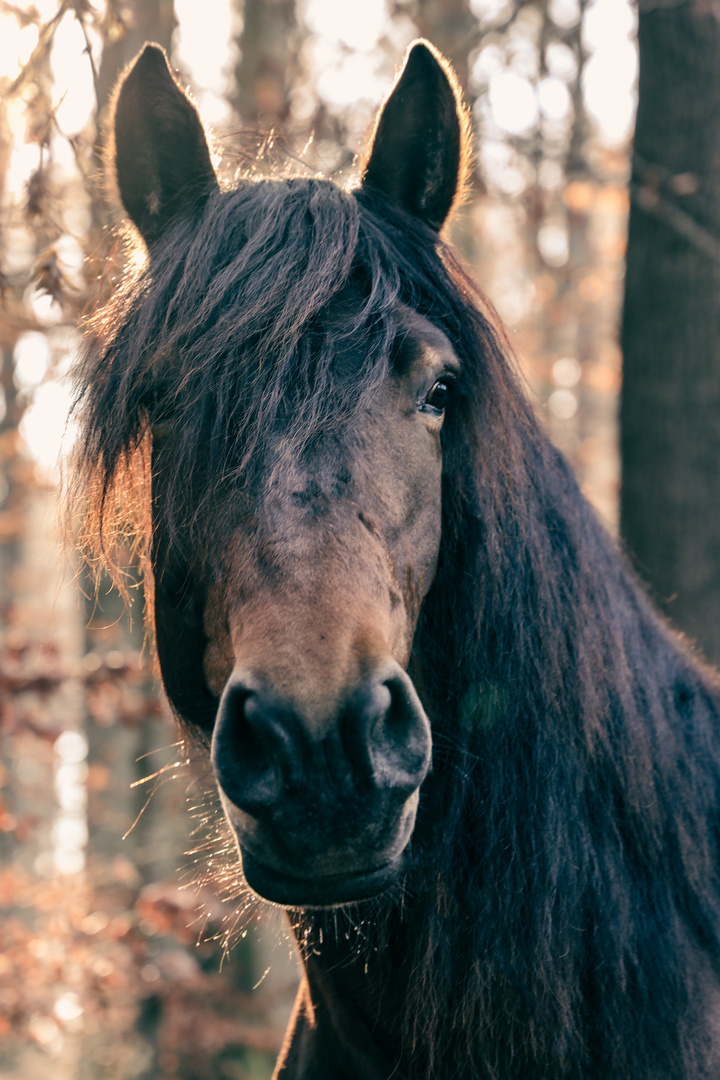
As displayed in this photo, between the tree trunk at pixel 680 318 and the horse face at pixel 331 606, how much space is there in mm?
2480

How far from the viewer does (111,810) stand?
7.42 meters

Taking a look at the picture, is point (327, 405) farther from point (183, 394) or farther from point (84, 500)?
point (84, 500)

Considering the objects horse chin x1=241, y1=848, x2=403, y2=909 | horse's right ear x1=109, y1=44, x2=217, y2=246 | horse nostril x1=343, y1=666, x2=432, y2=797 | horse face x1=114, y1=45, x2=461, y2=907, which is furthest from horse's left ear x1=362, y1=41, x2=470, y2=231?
horse chin x1=241, y1=848, x2=403, y2=909

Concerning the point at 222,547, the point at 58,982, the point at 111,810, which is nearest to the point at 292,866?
the point at 222,547

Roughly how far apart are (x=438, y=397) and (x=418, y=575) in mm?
437

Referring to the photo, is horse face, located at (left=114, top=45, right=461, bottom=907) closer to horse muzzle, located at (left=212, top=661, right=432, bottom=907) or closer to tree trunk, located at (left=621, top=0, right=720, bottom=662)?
horse muzzle, located at (left=212, top=661, right=432, bottom=907)

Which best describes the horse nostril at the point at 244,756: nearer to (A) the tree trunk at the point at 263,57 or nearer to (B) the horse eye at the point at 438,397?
(B) the horse eye at the point at 438,397

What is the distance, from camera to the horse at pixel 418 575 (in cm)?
163

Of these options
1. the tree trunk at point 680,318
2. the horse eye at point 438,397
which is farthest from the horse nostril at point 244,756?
the tree trunk at point 680,318

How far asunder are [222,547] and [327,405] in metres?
0.36

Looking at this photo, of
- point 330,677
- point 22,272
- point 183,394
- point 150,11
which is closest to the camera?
point 330,677

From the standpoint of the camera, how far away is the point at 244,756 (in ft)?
4.53

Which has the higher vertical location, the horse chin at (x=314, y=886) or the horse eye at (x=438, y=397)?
the horse eye at (x=438, y=397)

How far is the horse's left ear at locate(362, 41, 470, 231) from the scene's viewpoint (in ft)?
6.73
